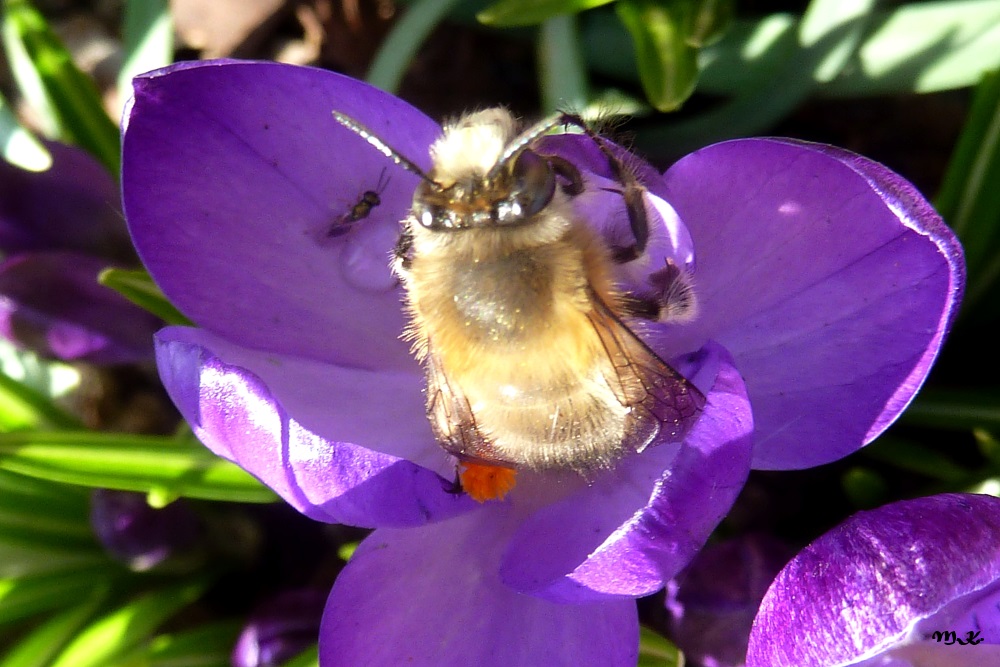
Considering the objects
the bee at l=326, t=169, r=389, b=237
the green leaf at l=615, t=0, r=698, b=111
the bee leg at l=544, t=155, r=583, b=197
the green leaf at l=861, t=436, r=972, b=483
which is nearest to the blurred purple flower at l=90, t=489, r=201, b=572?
the bee at l=326, t=169, r=389, b=237

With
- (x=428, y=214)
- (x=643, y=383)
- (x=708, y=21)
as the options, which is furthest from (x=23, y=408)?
(x=708, y=21)

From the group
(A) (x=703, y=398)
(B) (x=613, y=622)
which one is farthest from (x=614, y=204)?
(B) (x=613, y=622)

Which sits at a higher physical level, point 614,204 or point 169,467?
point 614,204

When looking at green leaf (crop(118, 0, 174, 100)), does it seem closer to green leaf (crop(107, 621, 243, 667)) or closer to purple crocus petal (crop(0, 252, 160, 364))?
purple crocus petal (crop(0, 252, 160, 364))

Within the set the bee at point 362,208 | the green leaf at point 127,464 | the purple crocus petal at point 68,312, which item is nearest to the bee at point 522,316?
the bee at point 362,208

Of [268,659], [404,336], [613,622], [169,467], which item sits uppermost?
[404,336]

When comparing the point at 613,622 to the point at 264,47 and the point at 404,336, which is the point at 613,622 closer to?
the point at 404,336
